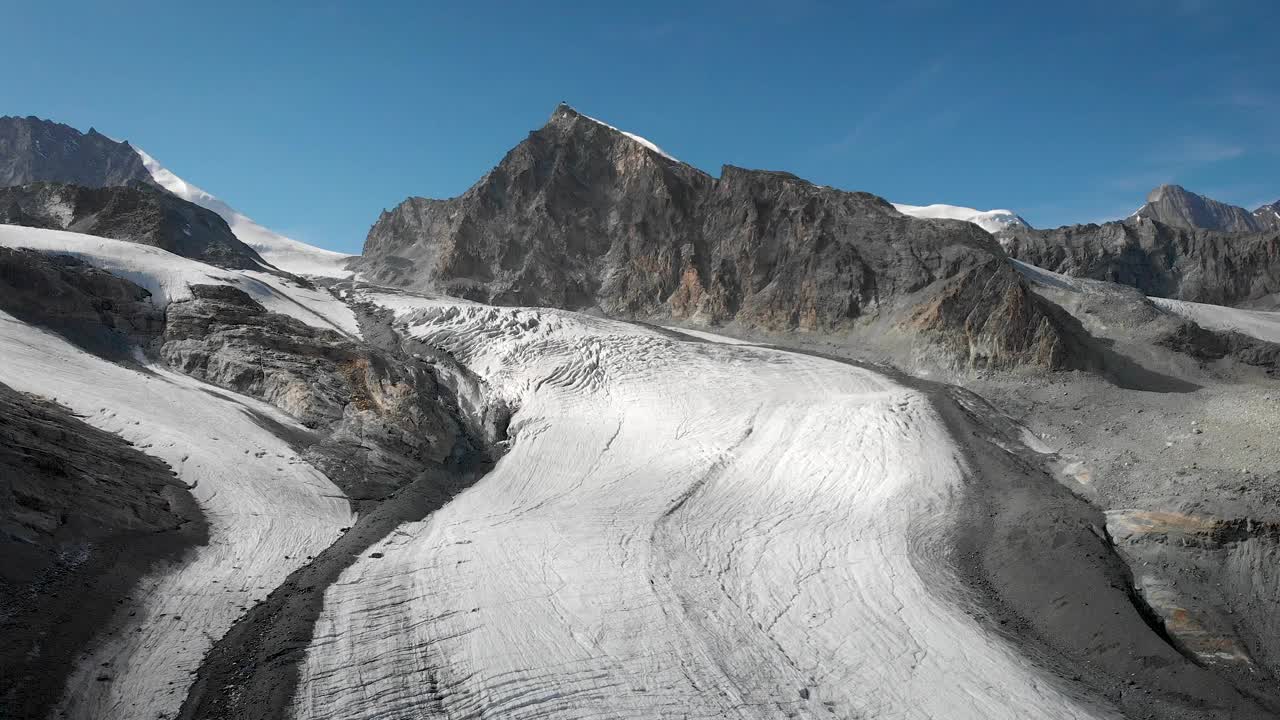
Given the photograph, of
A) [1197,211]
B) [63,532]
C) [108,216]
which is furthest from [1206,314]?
[1197,211]

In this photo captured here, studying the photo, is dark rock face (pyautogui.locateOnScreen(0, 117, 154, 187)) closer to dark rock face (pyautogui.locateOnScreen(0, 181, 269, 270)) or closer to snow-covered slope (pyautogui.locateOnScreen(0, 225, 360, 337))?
dark rock face (pyautogui.locateOnScreen(0, 181, 269, 270))

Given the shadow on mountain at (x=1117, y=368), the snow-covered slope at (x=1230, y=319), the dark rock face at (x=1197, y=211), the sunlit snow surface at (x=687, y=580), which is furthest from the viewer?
the dark rock face at (x=1197, y=211)

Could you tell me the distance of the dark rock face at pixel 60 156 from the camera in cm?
9975

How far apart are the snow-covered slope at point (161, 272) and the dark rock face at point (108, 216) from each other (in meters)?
15.9

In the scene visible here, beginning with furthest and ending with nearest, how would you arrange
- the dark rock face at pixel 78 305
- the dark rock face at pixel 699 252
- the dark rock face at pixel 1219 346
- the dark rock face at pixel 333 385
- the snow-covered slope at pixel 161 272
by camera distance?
1. the dark rock face at pixel 699 252
2. the dark rock face at pixel 1219 346
3. the snow-covered slope at pixel 161 272
4. the dark rock face at pixel 78 305
5. the dark rock face at pixel 333 385

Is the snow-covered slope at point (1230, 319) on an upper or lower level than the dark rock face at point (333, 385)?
upper

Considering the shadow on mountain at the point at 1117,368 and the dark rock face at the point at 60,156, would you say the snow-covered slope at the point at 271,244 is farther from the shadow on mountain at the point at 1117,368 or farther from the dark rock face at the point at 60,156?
the shadow on mountain at the point at 1117,368

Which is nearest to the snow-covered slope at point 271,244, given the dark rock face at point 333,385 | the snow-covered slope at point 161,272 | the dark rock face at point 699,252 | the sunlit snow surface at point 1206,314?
the dark rock face at point 699,252

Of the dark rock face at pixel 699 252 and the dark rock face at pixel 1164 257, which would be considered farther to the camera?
the dark rock face at pixel 1164 257

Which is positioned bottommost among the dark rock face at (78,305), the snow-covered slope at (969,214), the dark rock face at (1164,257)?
the dark rock face at (78,305)

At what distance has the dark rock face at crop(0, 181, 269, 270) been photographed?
180 feet

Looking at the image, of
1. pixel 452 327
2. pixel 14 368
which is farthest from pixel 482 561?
pixel 452 327

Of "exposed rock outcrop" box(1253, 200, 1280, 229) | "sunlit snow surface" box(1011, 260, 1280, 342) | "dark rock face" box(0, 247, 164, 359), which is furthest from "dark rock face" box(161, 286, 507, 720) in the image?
"exposed rock outcrop" box(1253, 200, 1280, 229)

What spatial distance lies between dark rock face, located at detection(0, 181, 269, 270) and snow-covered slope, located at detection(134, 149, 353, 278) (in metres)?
23.3
